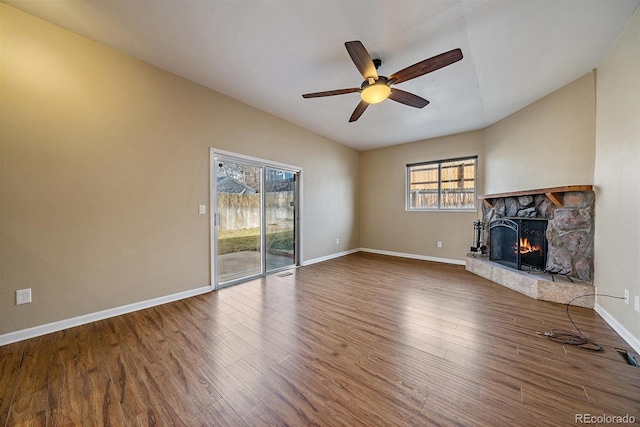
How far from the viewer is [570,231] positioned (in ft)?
9.74

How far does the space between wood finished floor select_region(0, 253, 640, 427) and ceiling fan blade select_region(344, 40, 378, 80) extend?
2534 millimetres

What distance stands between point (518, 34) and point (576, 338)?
2.85 metres

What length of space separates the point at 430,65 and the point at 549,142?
8.47 feet

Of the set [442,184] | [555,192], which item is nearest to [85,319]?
[555,192]

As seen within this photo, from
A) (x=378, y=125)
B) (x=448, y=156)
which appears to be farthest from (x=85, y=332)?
(x=448, y=156)

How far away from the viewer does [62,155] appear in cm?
225

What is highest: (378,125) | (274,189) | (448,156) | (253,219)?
(378,125)

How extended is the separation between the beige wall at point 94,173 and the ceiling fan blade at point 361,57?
222 centimetres

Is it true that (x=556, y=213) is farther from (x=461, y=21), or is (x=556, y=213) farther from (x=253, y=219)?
(x=253, y=219)

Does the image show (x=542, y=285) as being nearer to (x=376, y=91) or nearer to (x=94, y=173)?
(x=376, y=91)

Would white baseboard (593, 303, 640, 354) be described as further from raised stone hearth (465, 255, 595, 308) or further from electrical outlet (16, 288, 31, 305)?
electrical outlet (16, 288, 31, 305)

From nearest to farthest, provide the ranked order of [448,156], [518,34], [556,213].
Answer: [518,34] → [556,213] → [448,156]

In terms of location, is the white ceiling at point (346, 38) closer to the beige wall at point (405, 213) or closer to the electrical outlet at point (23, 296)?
the beige wall at point (405, 213)
